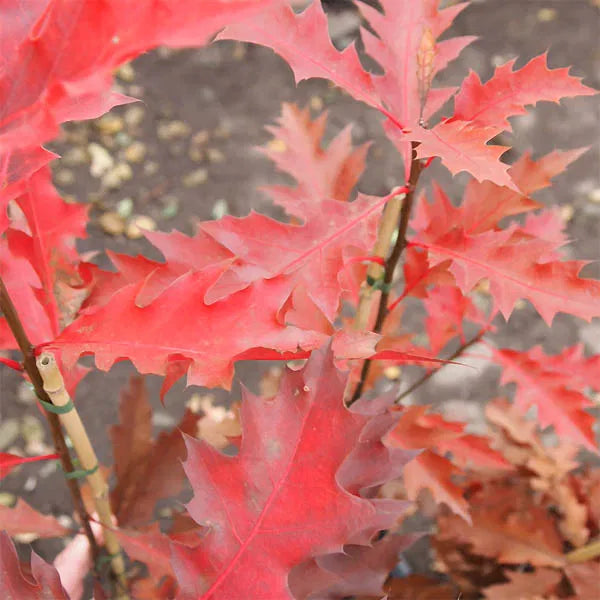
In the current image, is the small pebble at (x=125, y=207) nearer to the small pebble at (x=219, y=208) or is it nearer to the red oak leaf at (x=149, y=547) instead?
the small pebble at (x=219, y=208)

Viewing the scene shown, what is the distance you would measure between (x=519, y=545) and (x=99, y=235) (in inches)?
63.2

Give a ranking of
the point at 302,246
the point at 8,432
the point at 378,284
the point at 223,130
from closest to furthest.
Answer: the point at 302,246 < the point at 378,284 < the point at 8,432 < the point at 223,130

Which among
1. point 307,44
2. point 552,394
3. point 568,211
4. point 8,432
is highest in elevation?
point 307,44

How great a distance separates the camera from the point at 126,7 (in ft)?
1.16

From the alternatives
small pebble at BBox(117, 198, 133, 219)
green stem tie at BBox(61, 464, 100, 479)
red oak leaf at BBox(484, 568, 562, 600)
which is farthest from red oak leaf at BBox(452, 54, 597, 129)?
small pebble at BBox(117, 198, 133, 219)

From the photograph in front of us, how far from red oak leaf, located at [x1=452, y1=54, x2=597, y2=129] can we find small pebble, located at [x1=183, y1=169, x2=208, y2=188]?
1.71 meters

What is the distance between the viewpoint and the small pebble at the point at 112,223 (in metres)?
2.15

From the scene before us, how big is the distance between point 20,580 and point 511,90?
667 millimetres

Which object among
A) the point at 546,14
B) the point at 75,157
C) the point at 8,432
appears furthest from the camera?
the point at 546,14

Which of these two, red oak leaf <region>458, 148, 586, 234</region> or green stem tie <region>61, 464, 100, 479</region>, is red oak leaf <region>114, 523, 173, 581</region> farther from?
red oak leaf <region>458, 148, 586, 234</region>

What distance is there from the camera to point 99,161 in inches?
88.8

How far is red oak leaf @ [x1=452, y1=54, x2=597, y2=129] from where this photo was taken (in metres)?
0.65

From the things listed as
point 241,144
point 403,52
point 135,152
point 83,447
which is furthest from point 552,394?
point 135,152

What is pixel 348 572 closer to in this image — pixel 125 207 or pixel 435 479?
pixel 435 479
